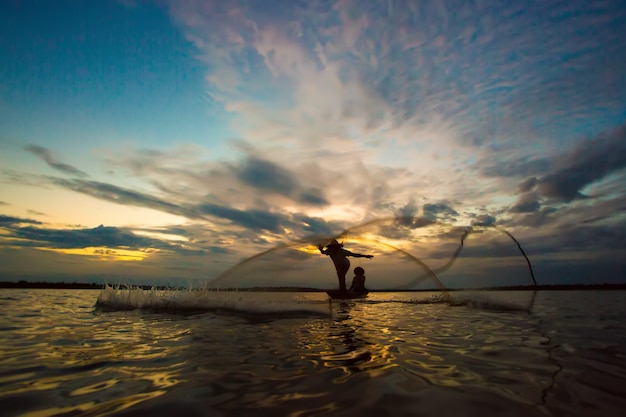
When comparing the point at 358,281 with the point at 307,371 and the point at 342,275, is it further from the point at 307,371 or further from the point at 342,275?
the point at 307,371

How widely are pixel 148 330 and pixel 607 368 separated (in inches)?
409

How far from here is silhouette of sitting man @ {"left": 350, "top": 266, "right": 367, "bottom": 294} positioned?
86.8 ft

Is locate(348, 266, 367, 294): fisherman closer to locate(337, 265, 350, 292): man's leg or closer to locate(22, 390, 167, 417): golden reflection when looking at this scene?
locate(337, 265, 350, 292): man's leg

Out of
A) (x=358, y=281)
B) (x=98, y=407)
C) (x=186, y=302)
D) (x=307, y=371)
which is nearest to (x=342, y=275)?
(x=358, y=281)

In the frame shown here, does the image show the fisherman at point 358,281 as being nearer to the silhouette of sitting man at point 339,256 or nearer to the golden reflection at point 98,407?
the silhouette of sitting man at point 339,256

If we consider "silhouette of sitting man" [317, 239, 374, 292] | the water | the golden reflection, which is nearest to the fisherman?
Answer: "silhouette of sitting man" [317, 239, 374, 292]

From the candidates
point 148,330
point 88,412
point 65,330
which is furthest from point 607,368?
point 65,330

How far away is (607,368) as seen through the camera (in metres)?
5.77

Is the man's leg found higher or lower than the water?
higher

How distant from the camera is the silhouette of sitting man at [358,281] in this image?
2647 cm

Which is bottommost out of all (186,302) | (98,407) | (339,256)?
(98,407)

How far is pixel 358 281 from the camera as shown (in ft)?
87.6

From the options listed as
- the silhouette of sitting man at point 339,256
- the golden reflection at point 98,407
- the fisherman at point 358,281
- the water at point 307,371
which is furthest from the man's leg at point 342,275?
the golden reflection at point 98,407

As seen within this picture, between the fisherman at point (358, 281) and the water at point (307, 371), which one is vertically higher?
the fisherman at point (358, 281)
